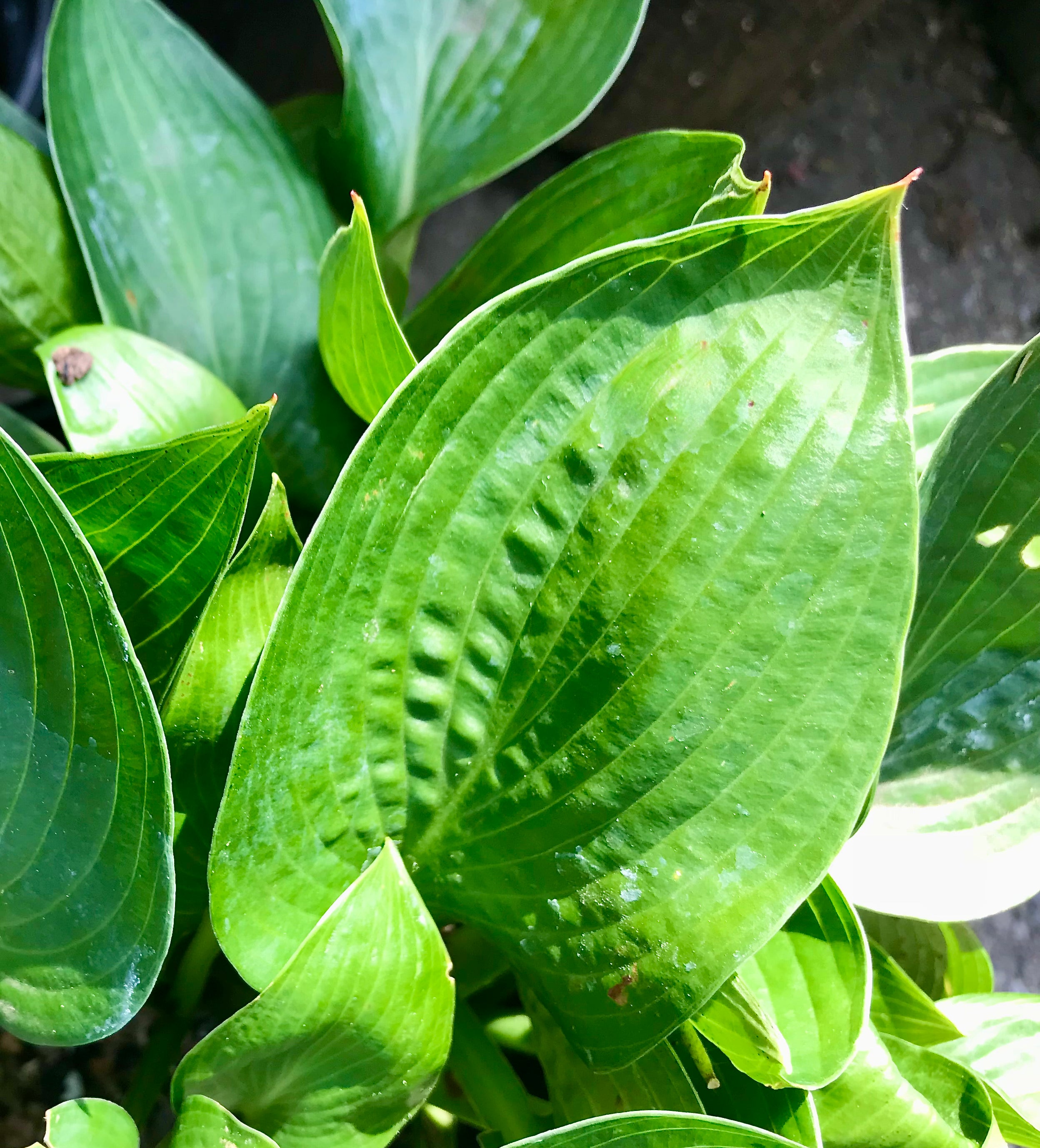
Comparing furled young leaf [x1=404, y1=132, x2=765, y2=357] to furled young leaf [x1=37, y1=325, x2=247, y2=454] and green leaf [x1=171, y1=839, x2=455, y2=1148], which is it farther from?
green leaf [x1=171, y1=839, x2=455, y2=1148]

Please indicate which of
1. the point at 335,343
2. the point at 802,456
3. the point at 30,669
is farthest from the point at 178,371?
the point at 802,456

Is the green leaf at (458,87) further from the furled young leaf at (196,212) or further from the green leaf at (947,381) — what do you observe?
the green leaf at (947,381)

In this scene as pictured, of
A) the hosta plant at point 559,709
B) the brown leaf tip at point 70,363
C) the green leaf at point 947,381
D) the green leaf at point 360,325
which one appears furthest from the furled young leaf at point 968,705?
the brown leaf tip at point 70,363

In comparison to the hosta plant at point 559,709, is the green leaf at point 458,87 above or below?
above

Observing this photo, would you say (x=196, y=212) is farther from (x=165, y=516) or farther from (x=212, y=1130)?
(x=212, y=1130)

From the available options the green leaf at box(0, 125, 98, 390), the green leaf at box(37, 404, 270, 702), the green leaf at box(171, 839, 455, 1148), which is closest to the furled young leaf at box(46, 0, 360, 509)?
the green leaf at box(0, 125, 98, 390)

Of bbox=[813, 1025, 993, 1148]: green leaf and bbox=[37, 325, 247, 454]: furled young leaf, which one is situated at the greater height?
bbox=[37, 325, 247, 454]: furled young leaf
